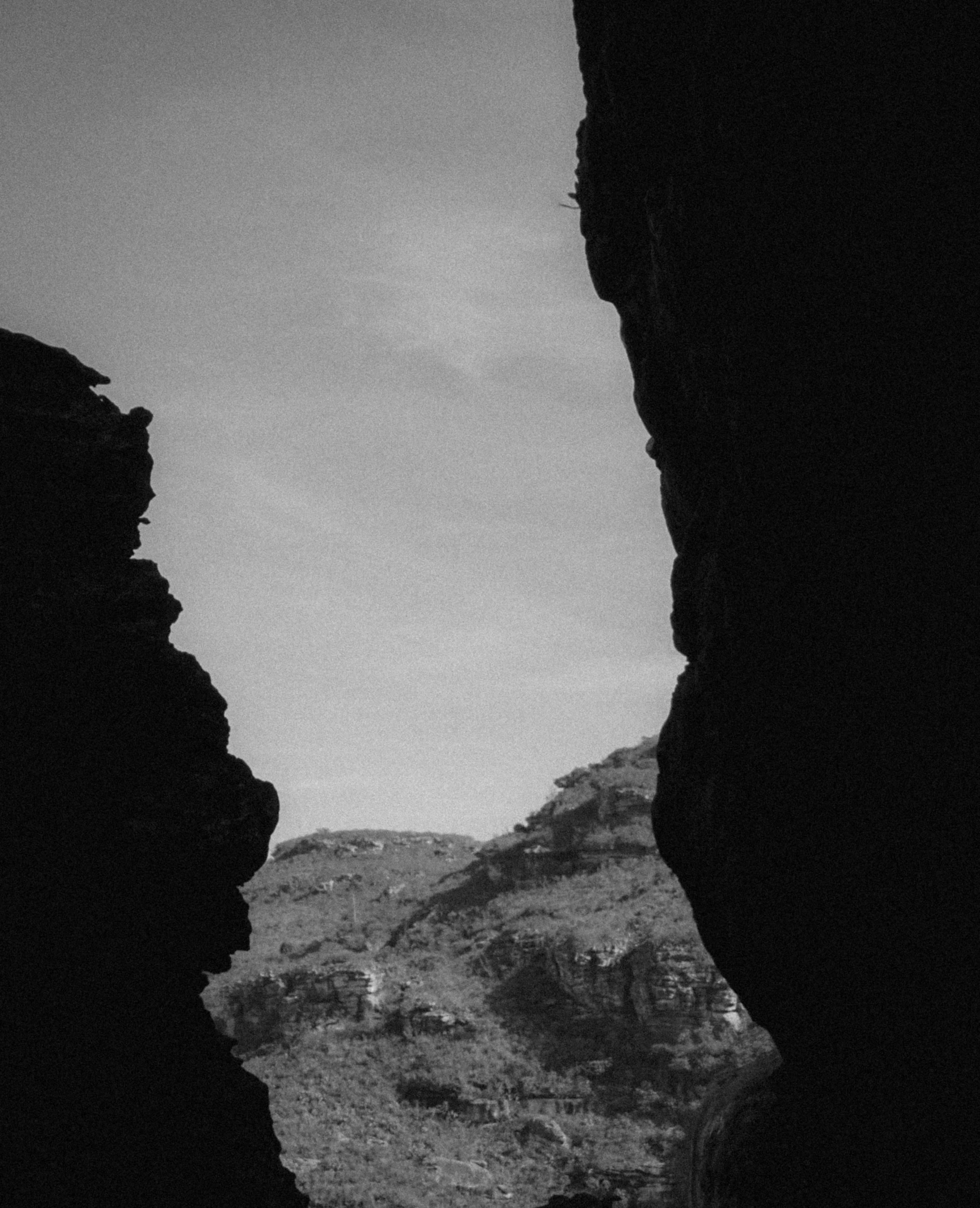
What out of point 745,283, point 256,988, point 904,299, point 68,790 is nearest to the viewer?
point 904,299

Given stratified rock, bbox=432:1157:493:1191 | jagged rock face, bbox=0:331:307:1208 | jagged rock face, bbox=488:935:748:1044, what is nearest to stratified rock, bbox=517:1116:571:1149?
stratified rock, bbox=432:1157:493:1191

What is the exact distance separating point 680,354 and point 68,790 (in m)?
9.51

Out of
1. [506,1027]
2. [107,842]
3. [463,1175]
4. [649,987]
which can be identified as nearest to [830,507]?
[107,842]

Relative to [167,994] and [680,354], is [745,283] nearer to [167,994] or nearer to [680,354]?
[680,354]

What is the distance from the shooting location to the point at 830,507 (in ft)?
36.6

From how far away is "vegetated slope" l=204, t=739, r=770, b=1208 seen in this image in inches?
1946

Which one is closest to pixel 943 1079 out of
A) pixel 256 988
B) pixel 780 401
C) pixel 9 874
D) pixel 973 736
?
pixel 973 736

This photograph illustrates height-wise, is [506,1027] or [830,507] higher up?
[830,507]

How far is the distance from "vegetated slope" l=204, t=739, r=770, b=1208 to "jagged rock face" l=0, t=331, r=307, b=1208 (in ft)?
98.4

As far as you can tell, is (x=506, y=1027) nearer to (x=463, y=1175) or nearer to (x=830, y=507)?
(x=463, y=1175)

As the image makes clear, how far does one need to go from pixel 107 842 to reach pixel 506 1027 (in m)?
52.1

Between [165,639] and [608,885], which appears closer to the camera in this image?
[165,639]

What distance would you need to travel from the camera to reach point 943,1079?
36.5ft

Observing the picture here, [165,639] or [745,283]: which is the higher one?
[745,283]
